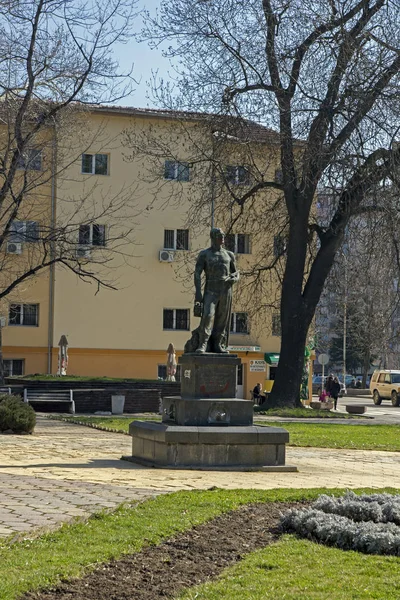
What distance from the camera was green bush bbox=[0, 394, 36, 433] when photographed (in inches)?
781

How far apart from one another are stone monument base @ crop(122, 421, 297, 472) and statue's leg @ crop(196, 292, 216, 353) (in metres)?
1.32

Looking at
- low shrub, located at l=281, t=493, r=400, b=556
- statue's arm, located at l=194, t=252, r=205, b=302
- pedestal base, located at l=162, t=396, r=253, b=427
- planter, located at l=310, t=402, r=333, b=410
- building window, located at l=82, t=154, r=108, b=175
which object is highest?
building window, located at l=82, t=154, r=108, b=175

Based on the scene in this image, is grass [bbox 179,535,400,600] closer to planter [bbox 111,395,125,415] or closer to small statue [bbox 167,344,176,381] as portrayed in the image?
planter [bbox 111,395,125,415]

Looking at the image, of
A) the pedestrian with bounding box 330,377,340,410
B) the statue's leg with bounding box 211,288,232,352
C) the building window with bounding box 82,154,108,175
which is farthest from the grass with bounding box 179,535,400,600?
the building window with bounding box 82,154,108,175

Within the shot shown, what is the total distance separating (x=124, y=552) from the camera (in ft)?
24.6

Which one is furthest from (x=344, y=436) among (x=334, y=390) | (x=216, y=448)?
(x=334, y=390)

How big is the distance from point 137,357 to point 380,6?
2452 cm

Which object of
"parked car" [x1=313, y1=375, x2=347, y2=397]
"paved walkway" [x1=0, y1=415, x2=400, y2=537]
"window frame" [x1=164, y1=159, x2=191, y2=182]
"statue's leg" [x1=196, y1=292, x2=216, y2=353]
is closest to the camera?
"paved walkway" [x1=0, y1=415, x2=400, y2=537]

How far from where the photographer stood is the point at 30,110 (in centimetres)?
2584

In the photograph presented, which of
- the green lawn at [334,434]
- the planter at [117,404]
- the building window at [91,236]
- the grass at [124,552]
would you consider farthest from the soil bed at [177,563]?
the planter at [117,404]

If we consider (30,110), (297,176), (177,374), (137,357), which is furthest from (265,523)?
(137,357)

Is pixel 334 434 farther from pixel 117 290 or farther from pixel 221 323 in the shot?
pixel 117 290

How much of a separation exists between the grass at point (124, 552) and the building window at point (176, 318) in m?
40.2

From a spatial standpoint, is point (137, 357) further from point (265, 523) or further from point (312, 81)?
point (265, 523)
